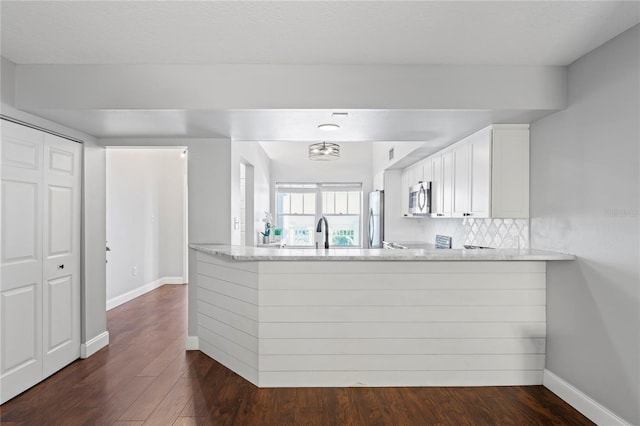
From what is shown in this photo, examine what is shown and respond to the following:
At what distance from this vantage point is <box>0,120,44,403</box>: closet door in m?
A: 2.70

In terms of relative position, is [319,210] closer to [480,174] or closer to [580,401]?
[480,174]

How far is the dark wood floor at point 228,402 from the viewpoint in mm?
2475

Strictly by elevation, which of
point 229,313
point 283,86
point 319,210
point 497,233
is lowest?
point 229,313

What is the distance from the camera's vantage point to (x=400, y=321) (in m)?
2.97

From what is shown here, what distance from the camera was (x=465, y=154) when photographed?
3811 mm

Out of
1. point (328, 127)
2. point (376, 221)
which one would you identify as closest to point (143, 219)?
point (376, 221)

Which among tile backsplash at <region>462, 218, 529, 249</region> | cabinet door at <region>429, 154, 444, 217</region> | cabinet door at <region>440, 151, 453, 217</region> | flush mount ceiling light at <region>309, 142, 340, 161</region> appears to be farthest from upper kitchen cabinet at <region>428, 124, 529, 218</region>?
flush mount ceiling light at <region>309, 142, 340, 161</region>

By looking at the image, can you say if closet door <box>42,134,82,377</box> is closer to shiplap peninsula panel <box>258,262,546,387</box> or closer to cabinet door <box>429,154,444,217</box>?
shiplap peninsula panel <box>258,262,546,387</box>

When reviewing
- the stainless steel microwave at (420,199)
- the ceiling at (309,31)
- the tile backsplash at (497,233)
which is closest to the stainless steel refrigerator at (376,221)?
the stainless steel microwave at (420,199)

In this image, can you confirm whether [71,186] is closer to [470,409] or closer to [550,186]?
[470,409]

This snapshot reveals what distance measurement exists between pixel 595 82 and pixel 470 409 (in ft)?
7.56

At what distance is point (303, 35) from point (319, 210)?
20.8ft

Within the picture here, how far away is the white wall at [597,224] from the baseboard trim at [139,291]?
5266 mm

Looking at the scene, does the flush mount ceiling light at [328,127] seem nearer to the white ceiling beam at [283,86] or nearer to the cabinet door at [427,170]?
the white ceiling beam at [283,86]
